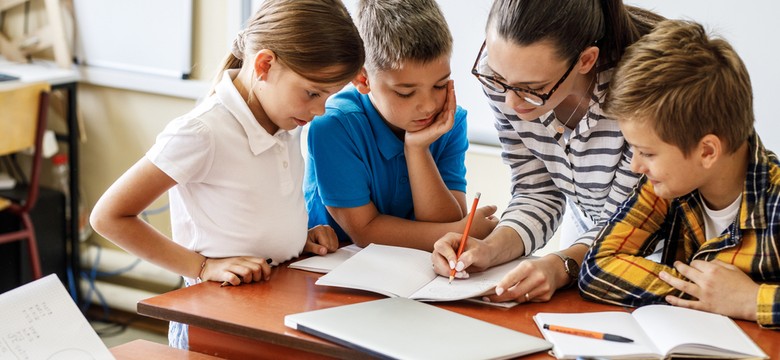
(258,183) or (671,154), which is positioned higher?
(671,154)

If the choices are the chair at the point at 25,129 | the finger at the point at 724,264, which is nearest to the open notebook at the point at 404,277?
the finger at the point at 724,264

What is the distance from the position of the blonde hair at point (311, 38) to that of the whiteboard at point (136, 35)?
65.3 inches

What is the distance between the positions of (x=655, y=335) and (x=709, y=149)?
0.31 m

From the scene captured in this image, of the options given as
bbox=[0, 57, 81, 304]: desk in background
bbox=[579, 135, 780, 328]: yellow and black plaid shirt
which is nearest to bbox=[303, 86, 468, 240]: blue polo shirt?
bbox=[579, 135, 780, 328]: yellow and black plaid shirt

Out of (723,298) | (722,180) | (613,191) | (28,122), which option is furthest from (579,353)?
(28,122)

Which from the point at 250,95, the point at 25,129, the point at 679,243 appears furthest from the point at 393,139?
the point at 25,129

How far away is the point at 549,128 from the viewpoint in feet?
5.57

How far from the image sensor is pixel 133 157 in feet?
11.2

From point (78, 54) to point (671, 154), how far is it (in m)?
2.59

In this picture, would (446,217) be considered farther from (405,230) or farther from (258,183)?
(258,183)

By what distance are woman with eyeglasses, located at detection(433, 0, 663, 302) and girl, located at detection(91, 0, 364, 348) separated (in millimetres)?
279

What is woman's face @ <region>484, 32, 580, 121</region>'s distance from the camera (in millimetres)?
1475

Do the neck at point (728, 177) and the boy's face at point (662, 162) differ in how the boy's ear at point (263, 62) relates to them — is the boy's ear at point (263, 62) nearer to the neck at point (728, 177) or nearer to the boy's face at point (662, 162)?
the boy's face at point (662, 162)

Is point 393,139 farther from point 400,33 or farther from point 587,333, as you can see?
point 587,333
